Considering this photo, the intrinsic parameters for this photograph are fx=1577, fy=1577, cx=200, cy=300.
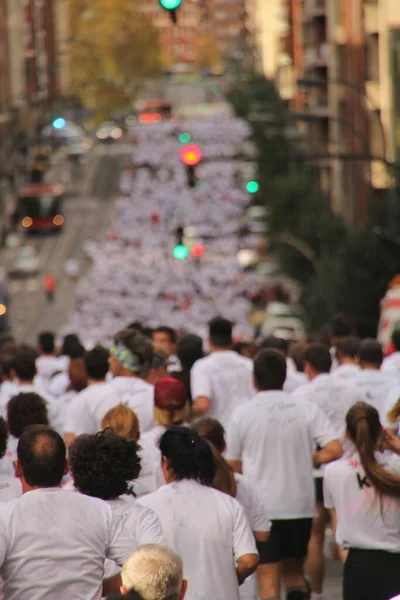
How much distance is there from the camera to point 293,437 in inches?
350

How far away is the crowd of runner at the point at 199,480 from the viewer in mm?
5973

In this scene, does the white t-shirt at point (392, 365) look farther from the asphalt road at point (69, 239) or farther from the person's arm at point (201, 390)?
the asphalt road at point (69, 239)

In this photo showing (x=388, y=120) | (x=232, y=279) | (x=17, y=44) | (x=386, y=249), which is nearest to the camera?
(x=386, y=249)

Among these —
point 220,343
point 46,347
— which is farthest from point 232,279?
point 220,343

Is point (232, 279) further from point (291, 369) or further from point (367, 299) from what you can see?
point (291, 369)

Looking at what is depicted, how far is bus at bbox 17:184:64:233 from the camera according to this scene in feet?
277

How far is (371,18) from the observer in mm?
53844

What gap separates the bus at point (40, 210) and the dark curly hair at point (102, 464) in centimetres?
7825

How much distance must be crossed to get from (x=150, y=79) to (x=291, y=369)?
140 m

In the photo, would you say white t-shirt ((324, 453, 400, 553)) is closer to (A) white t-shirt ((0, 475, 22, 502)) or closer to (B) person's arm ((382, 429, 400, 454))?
(B) person's arm ((382, 429, 400, 454))

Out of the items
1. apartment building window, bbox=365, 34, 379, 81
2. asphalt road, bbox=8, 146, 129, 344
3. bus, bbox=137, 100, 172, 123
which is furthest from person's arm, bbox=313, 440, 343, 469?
bus, bbox=137, 100, 172, 123

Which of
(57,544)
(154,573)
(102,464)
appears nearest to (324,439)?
(102,464)

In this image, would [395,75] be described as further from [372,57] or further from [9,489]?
[9,489]

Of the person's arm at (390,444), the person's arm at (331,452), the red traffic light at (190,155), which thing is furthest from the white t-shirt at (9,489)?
the red traffic light at (190,155)
